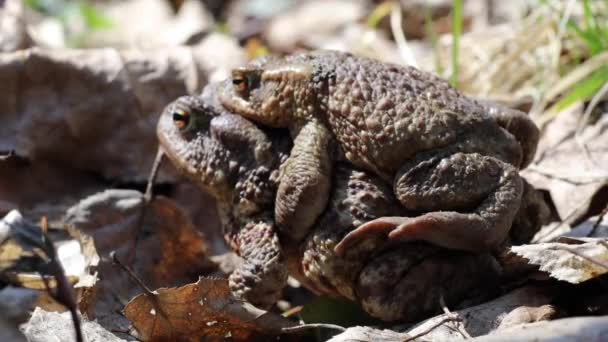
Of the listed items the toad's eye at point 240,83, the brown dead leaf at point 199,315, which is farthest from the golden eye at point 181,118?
the brown dead leaf at point 199,315

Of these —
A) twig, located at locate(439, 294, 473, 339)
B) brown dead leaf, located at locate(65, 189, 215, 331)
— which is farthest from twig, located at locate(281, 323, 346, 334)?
brown dead leaf, located at locate(65, 189, 215, 331)

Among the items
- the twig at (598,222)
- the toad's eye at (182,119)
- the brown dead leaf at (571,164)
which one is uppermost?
the toad's eye at (182,119)

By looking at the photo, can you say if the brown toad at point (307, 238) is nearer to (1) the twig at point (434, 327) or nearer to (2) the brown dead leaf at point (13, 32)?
(1) the twig at point (434, 327)

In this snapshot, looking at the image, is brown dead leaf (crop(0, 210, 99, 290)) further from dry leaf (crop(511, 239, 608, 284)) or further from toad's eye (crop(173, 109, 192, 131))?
dry leaf (crop(511, 239, 608, 284))

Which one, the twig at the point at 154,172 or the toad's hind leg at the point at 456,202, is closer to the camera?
the toad's hind leg at the point at 456,202

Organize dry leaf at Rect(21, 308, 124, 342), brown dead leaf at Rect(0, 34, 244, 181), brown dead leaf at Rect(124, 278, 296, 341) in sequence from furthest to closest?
brown dead leaf at Rect(0, 34, 244, 181)
brown dead leaf at Rect(124, 278, 296, 341)
dry leaf at Rect(21, 308, 124, 342)

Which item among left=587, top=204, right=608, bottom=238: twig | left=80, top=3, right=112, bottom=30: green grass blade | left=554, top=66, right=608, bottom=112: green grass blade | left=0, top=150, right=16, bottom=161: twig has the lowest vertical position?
left=80, top=3, right=112, bottom=30: green grass blade

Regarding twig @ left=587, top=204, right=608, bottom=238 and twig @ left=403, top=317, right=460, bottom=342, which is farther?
twig @ left=587, top=204, right=608, bottom=238

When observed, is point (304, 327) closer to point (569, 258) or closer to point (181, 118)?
point (569, 258)
